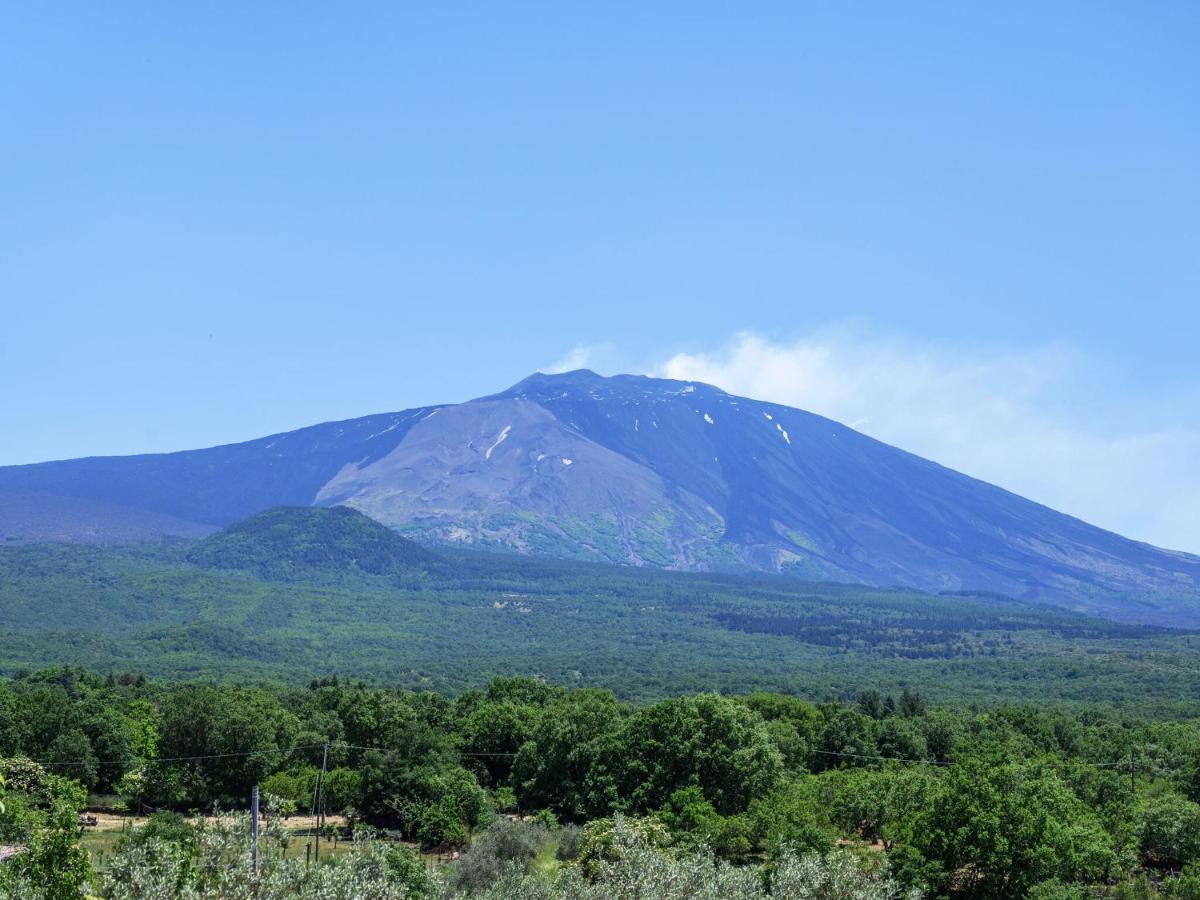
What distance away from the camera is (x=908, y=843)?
34562 millimetres

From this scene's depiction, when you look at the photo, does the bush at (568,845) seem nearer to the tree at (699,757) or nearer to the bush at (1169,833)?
the tree at (699,757)

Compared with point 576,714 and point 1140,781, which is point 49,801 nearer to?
point 576,714

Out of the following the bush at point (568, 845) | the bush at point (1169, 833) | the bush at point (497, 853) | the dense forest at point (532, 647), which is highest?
the bush at point (1169, 833)

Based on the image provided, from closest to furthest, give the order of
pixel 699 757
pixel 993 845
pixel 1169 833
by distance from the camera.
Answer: pixel 993 845
pixel 1169 833
pixel 699 757

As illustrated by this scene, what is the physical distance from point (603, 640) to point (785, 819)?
139 m

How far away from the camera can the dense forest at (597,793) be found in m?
24.6

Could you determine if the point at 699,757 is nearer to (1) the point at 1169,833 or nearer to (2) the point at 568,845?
(2) the point at 568,845

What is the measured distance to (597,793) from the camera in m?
46.4

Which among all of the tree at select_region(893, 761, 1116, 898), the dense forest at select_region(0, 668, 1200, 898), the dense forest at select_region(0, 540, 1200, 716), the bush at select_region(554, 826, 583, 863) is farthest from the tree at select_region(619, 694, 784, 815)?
the dense forest at select_region(0, 540, 1200, 716)

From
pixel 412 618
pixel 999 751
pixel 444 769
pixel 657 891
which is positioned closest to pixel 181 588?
pixel 412 618

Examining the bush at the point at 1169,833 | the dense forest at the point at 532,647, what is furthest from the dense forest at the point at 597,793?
the dense forest at the point at 532,647

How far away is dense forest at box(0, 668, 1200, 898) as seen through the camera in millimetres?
24609

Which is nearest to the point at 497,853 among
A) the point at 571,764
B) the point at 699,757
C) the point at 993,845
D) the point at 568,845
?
the point at 568,845

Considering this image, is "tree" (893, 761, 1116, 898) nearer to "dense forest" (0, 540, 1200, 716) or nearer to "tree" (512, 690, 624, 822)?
"tree" (512, 690, 624, 822)
